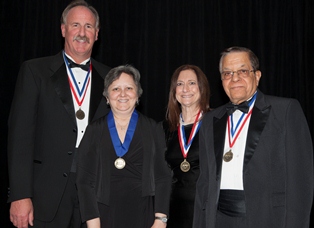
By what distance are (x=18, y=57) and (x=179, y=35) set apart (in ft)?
7.31

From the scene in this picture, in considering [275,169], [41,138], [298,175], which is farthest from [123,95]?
[298,175]

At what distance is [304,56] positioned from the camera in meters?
5.98

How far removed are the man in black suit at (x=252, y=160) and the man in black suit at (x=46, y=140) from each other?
3.44 ft

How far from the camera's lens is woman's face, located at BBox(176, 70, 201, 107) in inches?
149

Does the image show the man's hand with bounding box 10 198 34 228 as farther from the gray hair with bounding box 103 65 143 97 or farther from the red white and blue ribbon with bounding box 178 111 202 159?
the red white and blue ribbon with bounding box 178 111 202 159

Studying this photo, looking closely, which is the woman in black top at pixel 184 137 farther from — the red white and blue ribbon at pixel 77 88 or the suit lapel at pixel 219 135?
the red white and blue ribbon at pixel 77 88

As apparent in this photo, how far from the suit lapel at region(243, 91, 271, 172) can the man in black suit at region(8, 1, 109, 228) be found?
4.35ft

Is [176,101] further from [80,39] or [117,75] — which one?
[80,39]

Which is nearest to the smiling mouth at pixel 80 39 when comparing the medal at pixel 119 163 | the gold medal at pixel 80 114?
the gold medal at pixel 80 114

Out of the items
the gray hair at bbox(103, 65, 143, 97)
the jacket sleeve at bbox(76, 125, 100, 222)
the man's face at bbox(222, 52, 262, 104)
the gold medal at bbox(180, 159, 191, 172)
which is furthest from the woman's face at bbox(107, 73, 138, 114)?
the man's face at bbox(222, 52, 262, 104)

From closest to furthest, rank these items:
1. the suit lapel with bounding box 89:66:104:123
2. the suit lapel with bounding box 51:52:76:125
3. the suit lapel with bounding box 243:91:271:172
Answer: the suit lapel with bounding box 243:91:271:172 → the suit lapel with bounding box 51:52:76:125 → the suit lapel with bounding box 89:66:104:123

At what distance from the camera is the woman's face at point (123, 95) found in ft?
11.2

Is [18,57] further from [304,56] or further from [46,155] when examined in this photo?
[304,56]

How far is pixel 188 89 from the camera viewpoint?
150 inches
